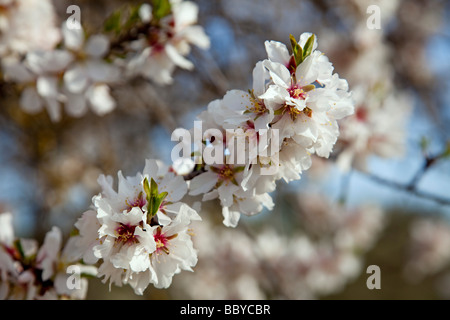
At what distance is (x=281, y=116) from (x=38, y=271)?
910 mm

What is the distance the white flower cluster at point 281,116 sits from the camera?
2.94 ft

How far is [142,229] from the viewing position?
895 millimetres

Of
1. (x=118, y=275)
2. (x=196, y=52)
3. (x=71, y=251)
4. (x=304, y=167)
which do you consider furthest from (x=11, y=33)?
(x=304, y=167)

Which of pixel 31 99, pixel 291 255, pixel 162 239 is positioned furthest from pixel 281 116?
pixel 291 255

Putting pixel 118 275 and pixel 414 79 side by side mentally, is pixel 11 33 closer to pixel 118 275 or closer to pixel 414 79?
pixel 118 275

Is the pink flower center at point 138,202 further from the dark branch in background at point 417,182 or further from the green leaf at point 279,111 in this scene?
the dark branch in background at point 417,182

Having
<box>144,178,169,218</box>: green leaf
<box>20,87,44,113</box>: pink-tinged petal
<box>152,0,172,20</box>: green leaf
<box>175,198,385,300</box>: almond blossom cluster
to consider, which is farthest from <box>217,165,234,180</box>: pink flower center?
<box>175,198,385,300</box>: almond blossom cluster

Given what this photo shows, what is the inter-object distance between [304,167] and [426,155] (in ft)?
3.18

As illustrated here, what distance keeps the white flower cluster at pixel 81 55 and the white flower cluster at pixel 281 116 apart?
743 millimetres

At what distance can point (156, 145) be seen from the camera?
3799 mm

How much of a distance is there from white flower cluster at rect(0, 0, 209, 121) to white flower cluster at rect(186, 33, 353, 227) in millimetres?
743

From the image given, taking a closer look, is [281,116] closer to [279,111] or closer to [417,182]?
[279,111]

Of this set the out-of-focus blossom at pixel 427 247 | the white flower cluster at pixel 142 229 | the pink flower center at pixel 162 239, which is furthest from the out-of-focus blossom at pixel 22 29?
the out-of-focus blossom at pixel 427 247
